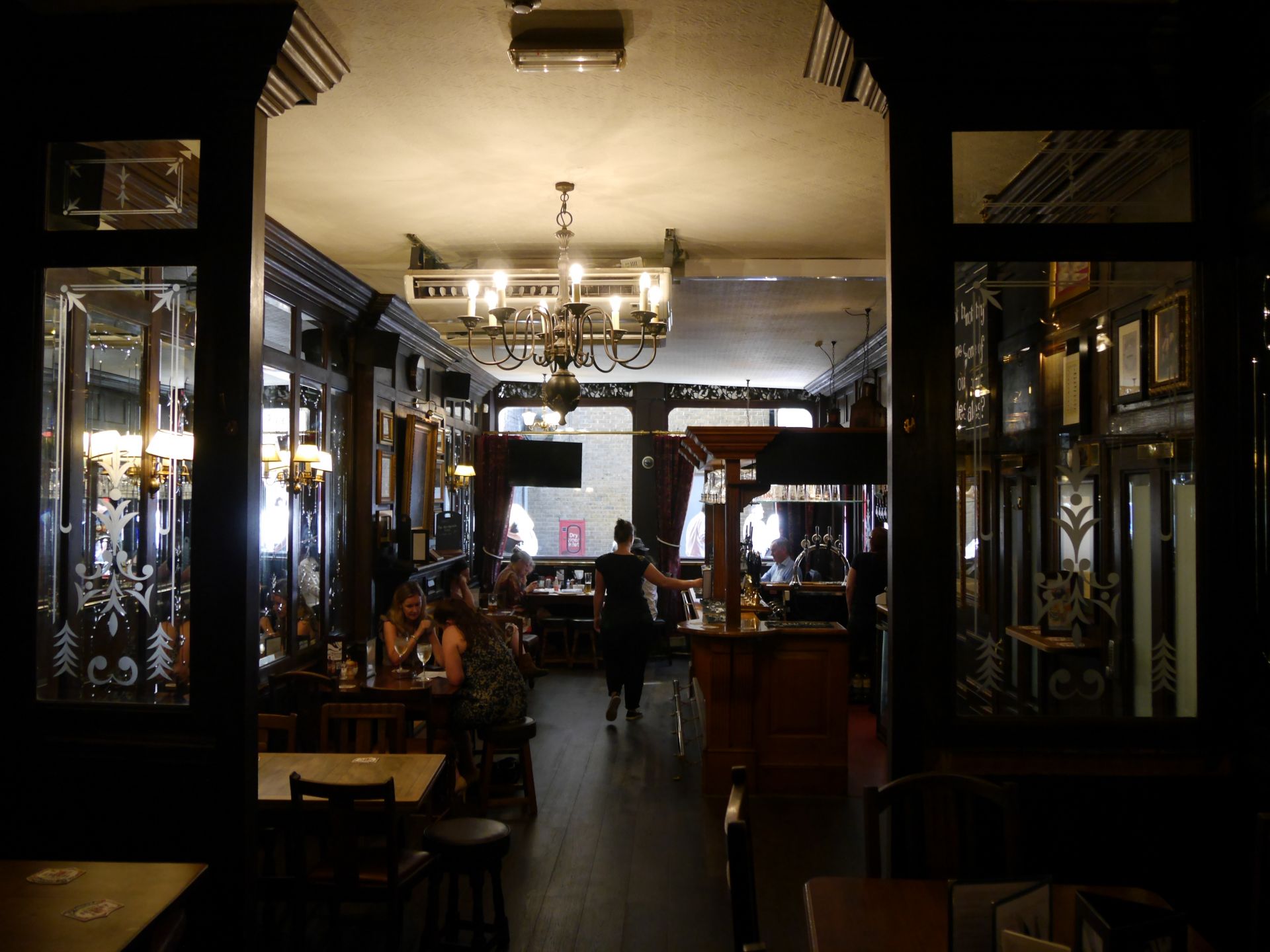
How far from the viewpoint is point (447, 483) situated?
9.10 m

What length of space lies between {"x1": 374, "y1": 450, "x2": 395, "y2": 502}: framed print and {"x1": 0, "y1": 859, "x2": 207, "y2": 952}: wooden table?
4539 mm

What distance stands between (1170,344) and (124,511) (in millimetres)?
3455

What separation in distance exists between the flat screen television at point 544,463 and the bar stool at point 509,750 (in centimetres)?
597

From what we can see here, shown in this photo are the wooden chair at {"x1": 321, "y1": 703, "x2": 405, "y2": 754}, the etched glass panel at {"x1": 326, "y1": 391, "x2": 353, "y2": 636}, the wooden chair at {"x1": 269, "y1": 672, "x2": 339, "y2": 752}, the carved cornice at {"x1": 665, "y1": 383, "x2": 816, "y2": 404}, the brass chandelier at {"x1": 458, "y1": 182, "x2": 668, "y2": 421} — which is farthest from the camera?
the carved cornice at {"x1": 665, "y1": 383, "x2": 816, "y2": 404}

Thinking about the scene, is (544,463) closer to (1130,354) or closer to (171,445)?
(171,445)

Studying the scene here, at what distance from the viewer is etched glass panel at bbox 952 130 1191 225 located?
2.69 m

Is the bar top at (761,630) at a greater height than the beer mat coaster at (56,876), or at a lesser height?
greater

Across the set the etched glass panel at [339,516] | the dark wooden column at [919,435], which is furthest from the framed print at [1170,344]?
the etched glass panel at [339,516]

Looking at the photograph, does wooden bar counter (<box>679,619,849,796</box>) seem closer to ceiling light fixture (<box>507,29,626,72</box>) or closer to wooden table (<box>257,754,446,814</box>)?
wooden table (<box>257,754,446,814</box>)

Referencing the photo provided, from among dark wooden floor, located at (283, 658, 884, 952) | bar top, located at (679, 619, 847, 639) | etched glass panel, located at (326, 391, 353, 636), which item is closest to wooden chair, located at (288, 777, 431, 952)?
dark wooden floor, located at (283, 658, 884, 952)

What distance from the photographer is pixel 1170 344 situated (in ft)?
8.93

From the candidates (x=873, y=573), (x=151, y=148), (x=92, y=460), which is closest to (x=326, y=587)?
(x=92, y=460)

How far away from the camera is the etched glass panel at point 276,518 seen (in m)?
5.23

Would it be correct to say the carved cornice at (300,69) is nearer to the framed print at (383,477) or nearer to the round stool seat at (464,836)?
the round stool seat at (464,836)
